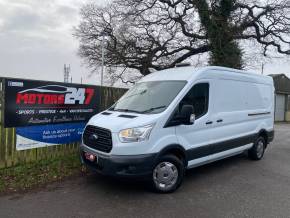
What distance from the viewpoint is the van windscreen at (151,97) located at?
16.2ft

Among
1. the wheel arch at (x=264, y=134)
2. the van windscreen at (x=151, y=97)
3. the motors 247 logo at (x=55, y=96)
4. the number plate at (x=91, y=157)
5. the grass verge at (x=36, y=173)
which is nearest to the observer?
the number plate at (x=91, y=157)

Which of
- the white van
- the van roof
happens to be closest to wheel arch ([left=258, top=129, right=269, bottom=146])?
the white van

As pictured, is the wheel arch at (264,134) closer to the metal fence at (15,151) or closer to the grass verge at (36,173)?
the grass verge at (36,173)

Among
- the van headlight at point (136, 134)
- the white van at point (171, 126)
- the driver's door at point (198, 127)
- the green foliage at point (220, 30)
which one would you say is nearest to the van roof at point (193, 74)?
the white van at point (171, 126)

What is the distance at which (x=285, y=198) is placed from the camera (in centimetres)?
473

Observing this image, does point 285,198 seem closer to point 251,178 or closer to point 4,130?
point 251,178

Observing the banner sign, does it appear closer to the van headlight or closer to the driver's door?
the van headlight

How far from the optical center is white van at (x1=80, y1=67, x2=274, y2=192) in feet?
14.4

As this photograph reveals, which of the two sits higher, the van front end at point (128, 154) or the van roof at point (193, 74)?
the van roof at point (193, 74)

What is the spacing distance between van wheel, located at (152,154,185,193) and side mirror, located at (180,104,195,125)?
682mm

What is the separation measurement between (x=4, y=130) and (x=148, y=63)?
46.9 feet

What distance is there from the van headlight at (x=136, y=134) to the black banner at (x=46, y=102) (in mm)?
2809

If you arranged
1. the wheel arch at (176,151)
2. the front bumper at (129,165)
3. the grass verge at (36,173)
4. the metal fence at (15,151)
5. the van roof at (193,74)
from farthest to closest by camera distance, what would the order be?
the metal fence at (15,151)
the van roof at (193,74)
the grass verge at (36,173)
the wheel arch at (176,151)
the front bumper at (129,165)

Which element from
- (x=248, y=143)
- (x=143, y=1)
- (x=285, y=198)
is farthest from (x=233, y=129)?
(x=143, y=1)
